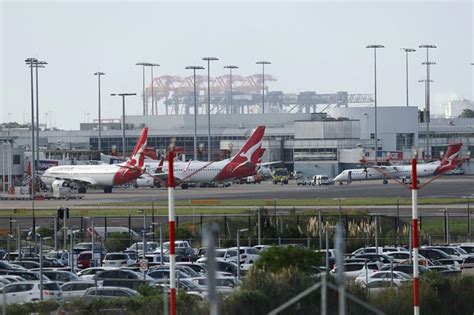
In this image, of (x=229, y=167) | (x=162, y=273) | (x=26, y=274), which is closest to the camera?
(x=26, y=274)

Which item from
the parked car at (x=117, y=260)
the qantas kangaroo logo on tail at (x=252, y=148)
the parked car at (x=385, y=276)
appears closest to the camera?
the parked car at (x=385, y=276)

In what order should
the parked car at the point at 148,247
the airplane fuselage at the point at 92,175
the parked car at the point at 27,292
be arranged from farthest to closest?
the airplane fuselage at the point at 92,175, the parked car at the point at 148,247, the parked car at the point at 27,292

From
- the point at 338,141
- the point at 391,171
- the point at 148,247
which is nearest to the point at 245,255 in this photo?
the point at 148,247

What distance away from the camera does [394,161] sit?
6171 inches

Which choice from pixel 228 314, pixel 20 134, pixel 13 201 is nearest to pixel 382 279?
pixel 228 314

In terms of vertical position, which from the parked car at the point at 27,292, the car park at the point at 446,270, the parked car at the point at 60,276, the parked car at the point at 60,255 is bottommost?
the parked car at the point at 60,255

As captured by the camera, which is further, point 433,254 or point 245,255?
point 433,254

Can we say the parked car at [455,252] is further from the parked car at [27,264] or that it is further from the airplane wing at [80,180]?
the airplane wing at [80,180]

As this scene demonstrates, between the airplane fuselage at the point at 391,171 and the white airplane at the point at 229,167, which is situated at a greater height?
the white airplane at the point at 229,167

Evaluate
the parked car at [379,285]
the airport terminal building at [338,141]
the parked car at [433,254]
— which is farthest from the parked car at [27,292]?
the airport terminal building at [338,141]

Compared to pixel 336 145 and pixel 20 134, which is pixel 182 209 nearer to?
pixel 336 145

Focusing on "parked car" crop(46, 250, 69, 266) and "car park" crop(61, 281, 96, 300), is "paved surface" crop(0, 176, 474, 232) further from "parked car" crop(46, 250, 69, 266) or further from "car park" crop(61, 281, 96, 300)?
"car park" crop(61, 281, 96, 300)

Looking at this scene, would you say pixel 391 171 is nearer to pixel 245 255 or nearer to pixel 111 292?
pixel 245 255

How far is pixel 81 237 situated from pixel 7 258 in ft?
38.1
